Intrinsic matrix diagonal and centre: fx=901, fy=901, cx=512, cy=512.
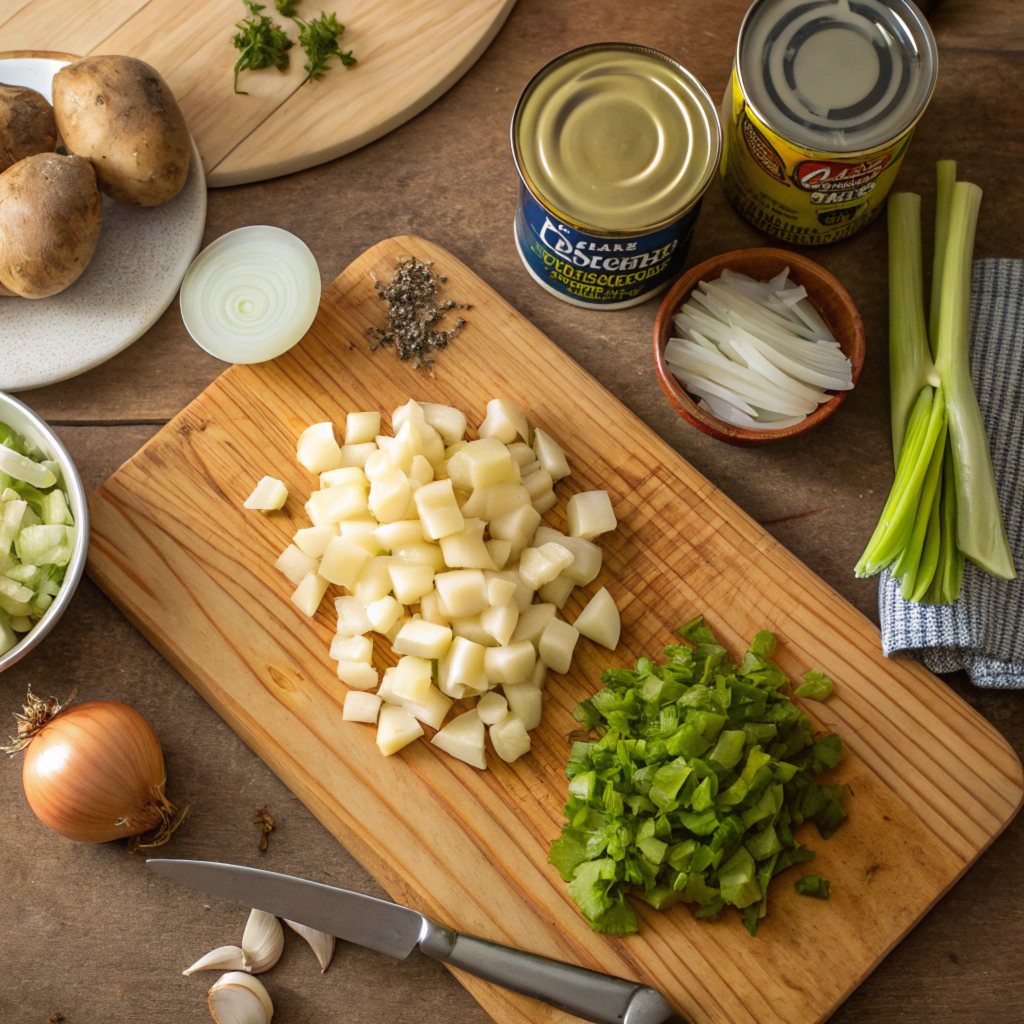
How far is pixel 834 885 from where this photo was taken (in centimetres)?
178

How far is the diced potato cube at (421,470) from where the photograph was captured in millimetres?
1909

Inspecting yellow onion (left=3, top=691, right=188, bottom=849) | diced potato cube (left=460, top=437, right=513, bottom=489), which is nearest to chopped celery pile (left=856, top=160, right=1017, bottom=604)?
diced potato cube (left=460, top=437, right=513, bottom=489)

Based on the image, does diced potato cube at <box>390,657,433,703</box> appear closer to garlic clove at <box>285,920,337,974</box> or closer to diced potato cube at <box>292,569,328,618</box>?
diced potato cube at <box>292,569,328,618</box>

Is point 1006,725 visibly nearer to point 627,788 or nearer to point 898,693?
point 898,693

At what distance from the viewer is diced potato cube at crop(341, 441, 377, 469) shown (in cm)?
200

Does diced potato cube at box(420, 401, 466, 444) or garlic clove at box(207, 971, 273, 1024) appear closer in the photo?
garlic clove at box(207, 971, 273, 1024)

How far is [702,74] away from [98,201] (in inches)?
58.7

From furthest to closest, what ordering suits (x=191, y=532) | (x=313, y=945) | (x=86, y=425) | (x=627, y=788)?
(x=86, y=425) < (x=191, y=532) < (x=313, y=945) < (x=627, y=788)

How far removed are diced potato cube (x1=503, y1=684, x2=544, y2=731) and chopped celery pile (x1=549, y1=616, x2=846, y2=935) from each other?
0.34 ft

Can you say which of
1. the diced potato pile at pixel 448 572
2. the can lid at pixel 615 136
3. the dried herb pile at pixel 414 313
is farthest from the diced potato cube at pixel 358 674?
the can lid at pixel 615 136

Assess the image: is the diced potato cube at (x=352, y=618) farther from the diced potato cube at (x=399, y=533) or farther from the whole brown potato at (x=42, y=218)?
the whole brown potato at (x=42, y=218)

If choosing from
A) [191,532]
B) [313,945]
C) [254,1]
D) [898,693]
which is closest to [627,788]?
[898,693]

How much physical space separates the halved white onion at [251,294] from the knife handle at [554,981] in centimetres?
127

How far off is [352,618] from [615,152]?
43.8 inches
